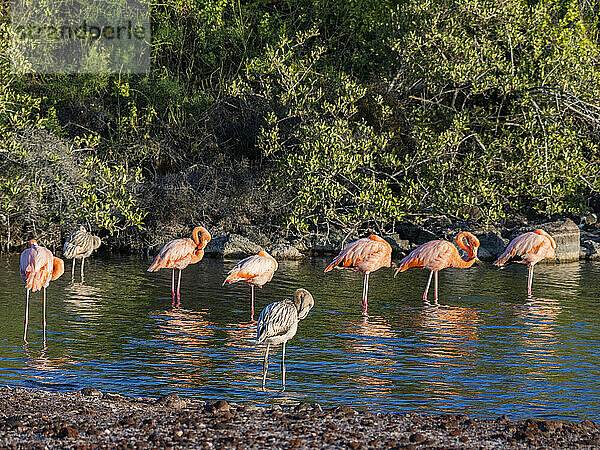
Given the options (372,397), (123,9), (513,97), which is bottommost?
(372,397)

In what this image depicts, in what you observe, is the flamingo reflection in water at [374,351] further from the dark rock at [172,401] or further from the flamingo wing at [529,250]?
the flamingo wing at [529,250]

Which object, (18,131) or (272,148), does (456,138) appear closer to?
(272,148)

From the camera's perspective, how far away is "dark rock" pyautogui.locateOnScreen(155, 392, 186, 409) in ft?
23.8

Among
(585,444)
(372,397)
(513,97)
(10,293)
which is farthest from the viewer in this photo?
(513,97)

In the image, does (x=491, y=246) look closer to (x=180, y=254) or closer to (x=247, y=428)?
(x=180, y=254)

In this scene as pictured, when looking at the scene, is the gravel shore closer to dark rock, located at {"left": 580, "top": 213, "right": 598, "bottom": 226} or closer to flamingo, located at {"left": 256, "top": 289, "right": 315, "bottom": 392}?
flamingo, located at {"left": 256, "top": 289, "right": 315, "bottom": 392}

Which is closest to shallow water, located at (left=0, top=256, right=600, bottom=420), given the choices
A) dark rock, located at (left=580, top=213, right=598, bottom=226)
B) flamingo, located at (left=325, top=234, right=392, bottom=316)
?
flamingo, located at (left=325, top=234, right=392, bottom=316)

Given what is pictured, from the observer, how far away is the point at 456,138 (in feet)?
64.8

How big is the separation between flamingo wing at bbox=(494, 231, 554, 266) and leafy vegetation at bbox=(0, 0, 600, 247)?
3658 mm

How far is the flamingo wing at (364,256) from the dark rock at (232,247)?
6169mm

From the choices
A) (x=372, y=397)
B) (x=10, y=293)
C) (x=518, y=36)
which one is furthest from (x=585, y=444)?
(x=518, y=36)

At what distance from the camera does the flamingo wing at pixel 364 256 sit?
46.6 ft

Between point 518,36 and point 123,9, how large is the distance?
34.1ft

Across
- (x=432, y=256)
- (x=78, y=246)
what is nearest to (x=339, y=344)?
(x=432, y=256)
